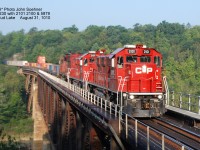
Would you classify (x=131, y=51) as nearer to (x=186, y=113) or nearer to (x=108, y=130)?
(x=186, y=113)

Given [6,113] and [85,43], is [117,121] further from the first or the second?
[85,43]

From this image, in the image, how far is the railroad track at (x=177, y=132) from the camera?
541 inches

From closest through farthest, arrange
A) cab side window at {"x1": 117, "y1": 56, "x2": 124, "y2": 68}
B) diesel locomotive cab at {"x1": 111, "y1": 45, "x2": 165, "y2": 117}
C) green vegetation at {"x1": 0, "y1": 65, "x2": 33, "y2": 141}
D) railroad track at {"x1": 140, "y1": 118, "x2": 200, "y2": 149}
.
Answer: railroad track at {"x1": 140, "y1": 118, "x2": 200, "y2": 149}, diesel locomotive cab at {"x1": 111, "y1": 45, "x2": 165, "y2": 117}, cab side window at {"x1": 117, "y1": 56, "x2": 124, "y2": 68}, green vegetation at {"x1": 0, "y1": 65, "x2": 33, "y2": 141}

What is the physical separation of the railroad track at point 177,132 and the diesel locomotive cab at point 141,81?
23.9 inches

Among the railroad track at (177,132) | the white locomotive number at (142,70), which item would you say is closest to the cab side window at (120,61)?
the white locomotive number at (142,70)

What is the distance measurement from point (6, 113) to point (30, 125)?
8.39 metres

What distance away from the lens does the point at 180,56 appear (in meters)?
104

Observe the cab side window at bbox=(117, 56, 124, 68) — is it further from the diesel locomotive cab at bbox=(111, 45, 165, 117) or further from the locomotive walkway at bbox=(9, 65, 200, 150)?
the locomotive walkway at bbox=(9, 65, 200, 150)

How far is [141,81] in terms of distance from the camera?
19.7 m

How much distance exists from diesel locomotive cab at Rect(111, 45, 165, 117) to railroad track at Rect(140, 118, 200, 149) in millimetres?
606

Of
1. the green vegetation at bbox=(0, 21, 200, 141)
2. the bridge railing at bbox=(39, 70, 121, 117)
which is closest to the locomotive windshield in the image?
the bridge railing at bbox=(39, 70, 121, 117)

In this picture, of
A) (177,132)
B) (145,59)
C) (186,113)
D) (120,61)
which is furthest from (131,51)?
(177,132)

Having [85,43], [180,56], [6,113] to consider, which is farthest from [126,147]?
[85,43]

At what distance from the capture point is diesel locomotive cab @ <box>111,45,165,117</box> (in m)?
18.6
